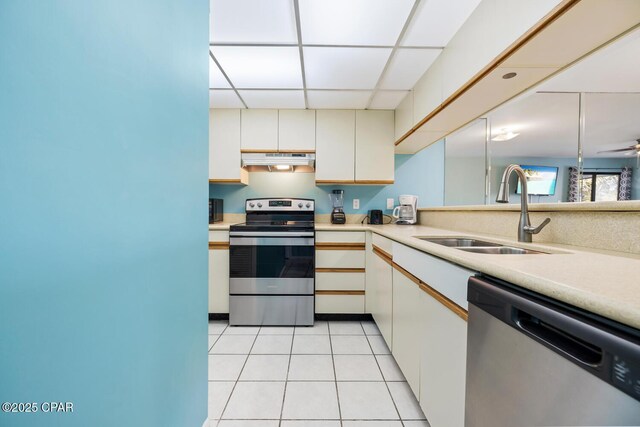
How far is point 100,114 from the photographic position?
1.86ft

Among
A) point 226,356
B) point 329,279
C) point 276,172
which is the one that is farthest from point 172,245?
point 276,172

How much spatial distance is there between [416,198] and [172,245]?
259 cm

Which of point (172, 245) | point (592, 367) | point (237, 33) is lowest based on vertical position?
point (592, 367)

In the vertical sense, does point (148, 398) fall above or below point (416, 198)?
below

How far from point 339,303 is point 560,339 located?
2127 millimetres

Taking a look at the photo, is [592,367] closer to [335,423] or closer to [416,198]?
[335,423]

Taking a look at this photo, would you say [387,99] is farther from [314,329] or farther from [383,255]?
[314,329]

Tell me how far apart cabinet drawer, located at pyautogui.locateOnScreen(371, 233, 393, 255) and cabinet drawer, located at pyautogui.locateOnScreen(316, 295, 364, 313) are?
2.03 feet

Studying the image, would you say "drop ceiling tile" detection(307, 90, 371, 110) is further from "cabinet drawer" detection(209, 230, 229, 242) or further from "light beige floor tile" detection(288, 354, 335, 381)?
"light beige floor tile" detection(288, 354, 335, 381)

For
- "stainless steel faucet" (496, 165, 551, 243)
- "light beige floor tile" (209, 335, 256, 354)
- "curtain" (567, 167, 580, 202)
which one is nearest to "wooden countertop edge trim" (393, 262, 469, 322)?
"stainless steel faucet" (496, 165, 551, 243)

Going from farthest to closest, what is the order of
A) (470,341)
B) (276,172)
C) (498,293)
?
1. (276,172)
2. (470,341)
3. (498,293)

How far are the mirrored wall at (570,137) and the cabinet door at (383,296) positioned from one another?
1591mm

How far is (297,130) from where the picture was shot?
2838mm

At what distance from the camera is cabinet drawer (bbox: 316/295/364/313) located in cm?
253
